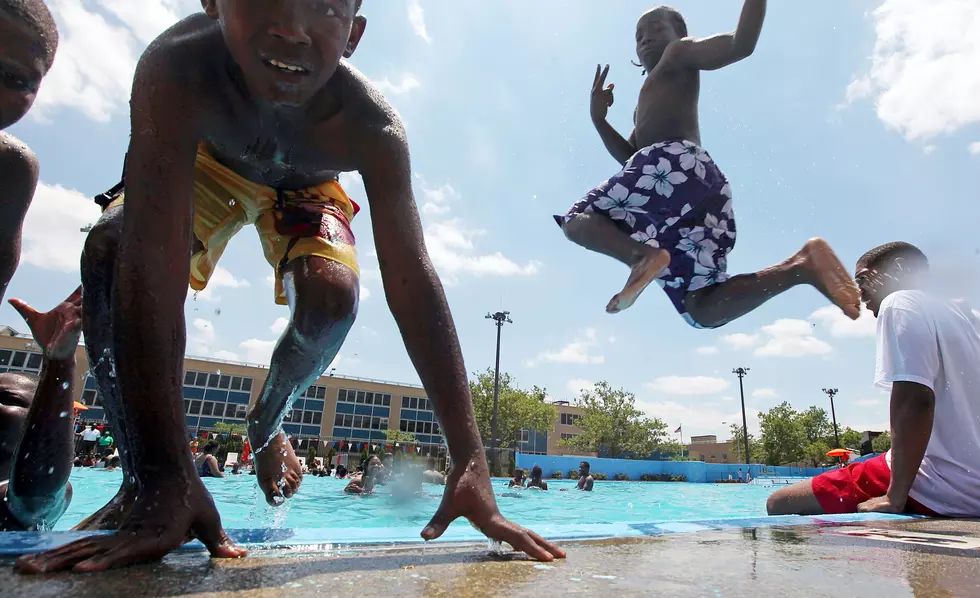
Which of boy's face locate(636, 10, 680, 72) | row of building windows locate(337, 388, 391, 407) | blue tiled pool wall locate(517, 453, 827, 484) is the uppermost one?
row of building windows locate(337, 388, 391, 407)

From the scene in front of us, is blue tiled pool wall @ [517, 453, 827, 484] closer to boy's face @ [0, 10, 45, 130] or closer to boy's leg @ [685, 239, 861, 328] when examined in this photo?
boy's leg @ [685, 239, 861, 328]

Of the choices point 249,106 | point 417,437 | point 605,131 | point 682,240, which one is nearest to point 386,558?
point 249,106

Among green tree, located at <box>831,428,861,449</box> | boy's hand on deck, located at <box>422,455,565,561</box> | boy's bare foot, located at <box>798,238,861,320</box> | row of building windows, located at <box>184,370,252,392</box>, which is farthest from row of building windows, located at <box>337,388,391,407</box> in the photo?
boy's hand on deck, located at <box>422,455,565,561</box>

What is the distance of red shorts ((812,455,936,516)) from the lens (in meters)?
3.31

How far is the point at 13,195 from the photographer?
2.47 m

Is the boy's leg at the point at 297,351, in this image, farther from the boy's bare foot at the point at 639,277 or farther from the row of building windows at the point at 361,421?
the row of building windows at the point at 361,421

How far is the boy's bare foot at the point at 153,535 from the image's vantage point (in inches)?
38.4

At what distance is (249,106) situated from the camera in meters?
1.91

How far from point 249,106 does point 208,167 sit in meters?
0.71

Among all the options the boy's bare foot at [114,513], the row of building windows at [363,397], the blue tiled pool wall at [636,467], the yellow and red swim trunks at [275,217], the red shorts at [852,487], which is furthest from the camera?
the row of building windows at [363,397]

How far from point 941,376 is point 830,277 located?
31.6 inches

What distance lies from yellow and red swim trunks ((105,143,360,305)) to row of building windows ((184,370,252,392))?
4636cm

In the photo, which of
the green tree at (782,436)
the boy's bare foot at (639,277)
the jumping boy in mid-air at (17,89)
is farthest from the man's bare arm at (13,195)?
the green tree at (782,436)

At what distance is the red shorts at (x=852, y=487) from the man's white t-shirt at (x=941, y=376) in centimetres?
20
